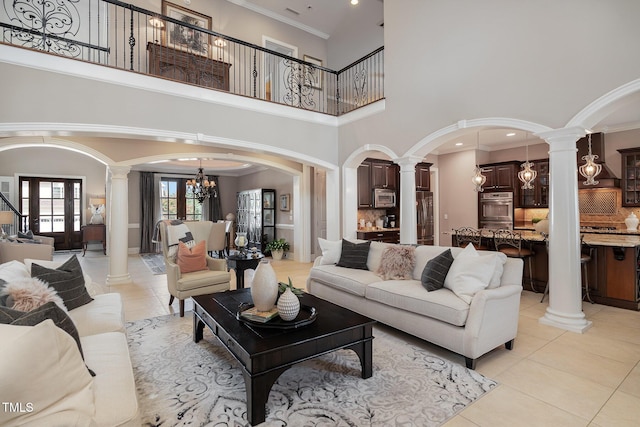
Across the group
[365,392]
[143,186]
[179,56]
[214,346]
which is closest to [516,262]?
[365,392]

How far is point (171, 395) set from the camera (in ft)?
7.59

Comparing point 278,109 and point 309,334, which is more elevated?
point 278,109

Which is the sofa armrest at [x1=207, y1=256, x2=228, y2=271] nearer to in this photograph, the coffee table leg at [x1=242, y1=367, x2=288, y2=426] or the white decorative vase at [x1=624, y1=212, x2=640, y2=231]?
the coffee table leg at [x1=242, y1=367, x2=288, y2=426]

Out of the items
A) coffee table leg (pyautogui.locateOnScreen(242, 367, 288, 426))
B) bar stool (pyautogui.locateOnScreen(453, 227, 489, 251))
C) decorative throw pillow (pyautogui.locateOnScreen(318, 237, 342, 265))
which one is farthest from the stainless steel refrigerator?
coffee table leg (pyautogui.locateOnScreen(242, 367, 288, 426))

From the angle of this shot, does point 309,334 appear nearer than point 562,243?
Yes

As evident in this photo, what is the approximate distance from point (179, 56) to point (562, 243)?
6.94 m

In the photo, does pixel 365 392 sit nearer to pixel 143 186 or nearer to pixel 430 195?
pixel 430 195

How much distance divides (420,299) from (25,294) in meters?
3.04

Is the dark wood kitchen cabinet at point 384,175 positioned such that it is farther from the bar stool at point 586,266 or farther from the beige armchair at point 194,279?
the beige armchair at point 194,279

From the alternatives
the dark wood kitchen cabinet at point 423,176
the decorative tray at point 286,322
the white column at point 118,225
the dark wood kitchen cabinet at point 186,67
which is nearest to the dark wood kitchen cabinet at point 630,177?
the dark wood kitchen cabinet at point 423,176

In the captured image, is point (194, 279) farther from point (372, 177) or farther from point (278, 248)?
point (372, 177)

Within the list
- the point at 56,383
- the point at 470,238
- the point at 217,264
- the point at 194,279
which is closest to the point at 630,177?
the point at 470,238

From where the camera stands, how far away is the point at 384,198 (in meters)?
7.76

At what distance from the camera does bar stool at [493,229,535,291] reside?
4.81 m
